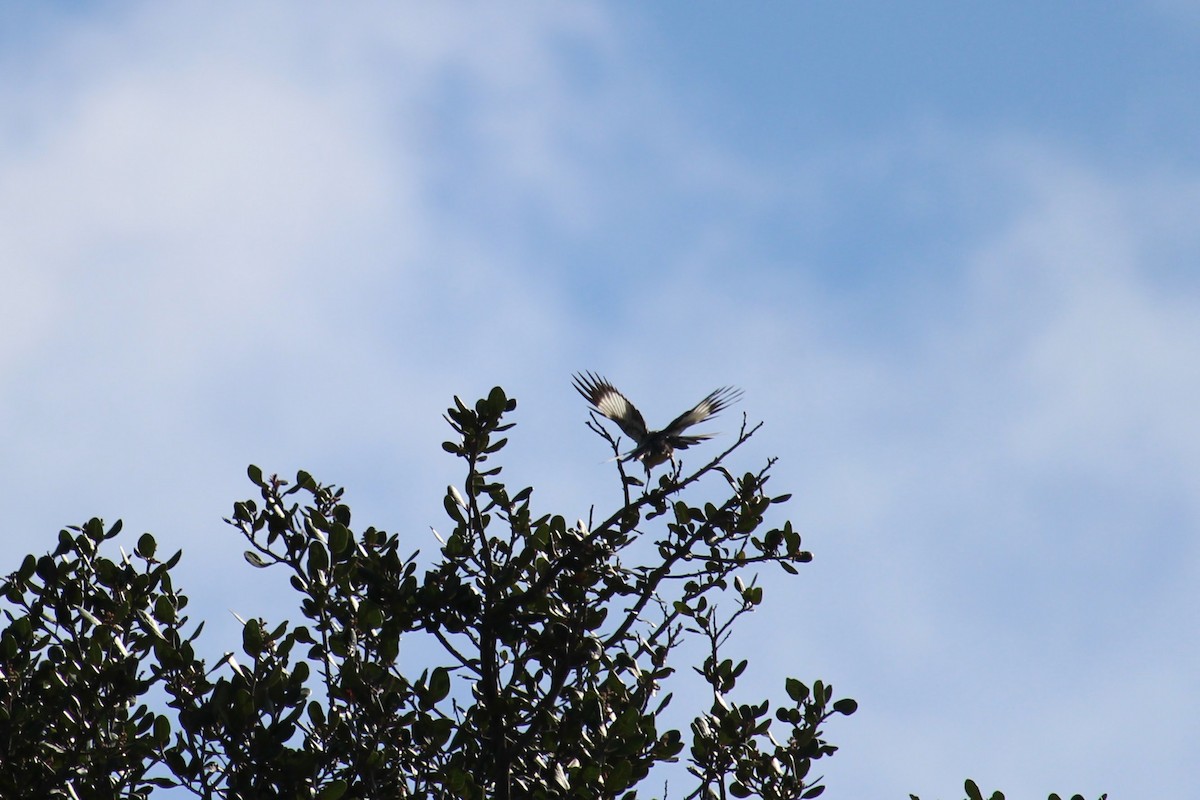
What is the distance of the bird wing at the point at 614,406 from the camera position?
261 inches

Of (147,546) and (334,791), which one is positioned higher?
(147,546)

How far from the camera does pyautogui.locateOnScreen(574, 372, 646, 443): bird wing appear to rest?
6633 millimetres

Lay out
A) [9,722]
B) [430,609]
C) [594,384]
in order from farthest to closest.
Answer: [594,384], [430,609], [9,722]

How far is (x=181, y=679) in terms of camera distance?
5.28 meters

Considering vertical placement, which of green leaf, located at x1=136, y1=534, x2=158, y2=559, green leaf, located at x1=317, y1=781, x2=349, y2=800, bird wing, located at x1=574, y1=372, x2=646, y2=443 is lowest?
green leaf, located at x1=317, y1=781, x2=349, y2=800

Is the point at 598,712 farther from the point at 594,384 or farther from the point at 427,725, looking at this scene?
the point at 594,384

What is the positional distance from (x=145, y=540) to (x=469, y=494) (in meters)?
1.39

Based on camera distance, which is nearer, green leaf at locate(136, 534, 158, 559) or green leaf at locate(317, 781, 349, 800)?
green leaf at locate(317, 781, 349, 800)

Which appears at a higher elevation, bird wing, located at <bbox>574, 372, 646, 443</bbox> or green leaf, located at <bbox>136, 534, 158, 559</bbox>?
bird wing, located at <bbox>574, 372, 646, 443</bbox>

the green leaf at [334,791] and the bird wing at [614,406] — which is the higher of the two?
the bird wing at [614,406]

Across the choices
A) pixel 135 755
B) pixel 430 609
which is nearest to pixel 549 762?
pixel 430 609

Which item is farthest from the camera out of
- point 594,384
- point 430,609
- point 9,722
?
point 594,384

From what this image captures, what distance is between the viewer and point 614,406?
685 cm

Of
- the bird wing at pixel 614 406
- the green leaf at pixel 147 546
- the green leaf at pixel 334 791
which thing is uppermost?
the bird wing at pixel 614 406
